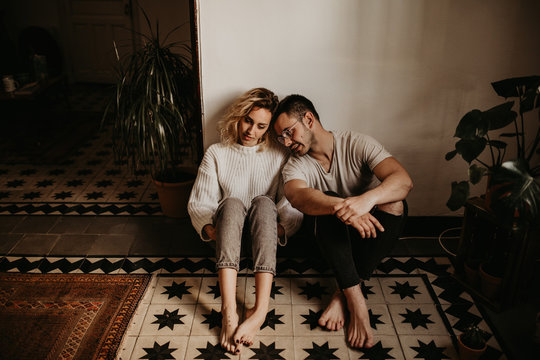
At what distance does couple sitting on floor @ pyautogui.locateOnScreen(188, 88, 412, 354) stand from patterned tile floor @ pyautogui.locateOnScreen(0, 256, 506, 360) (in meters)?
0.10

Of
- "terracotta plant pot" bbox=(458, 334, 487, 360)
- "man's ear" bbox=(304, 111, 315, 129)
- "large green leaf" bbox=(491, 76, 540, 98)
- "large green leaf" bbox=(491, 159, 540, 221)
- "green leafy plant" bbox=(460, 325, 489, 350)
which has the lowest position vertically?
"terracotta plant pot" bbox=(458, 334, 487, 360)

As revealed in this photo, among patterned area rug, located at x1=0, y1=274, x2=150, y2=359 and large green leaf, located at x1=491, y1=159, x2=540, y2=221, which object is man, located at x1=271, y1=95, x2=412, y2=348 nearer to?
large green leaf, located at x1=491, y1=159, x2=540, y2=221

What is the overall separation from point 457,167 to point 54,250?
2.38m

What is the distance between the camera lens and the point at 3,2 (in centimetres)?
568

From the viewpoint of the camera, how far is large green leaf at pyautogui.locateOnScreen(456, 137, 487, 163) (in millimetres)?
1773

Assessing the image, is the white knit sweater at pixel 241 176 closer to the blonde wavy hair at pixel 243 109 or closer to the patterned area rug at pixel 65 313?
the blonde wavy hair at pixel 243 109

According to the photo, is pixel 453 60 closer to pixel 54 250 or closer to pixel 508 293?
pixel 508 293

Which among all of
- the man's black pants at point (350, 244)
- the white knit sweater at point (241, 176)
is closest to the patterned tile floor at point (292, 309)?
the man's black pants at point (350, 244)

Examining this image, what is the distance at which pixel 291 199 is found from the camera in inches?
77.9

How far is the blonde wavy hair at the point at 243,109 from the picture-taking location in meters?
2.08

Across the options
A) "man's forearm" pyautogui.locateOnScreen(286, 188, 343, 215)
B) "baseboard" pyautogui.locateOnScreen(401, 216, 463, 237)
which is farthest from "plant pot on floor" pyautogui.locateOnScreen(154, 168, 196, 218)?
"baseboard" pyautogui.locateOnScreen(401, 216, 463, 237)

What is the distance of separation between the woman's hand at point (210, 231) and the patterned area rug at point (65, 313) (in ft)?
1.38

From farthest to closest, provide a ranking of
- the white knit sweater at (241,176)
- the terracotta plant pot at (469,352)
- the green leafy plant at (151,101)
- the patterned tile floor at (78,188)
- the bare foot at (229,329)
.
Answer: the patterned tile floor at (78,188), the green leafy plant at (151,101), the white knit sweater at (241,176), the bare foot at (229,329), the terracotta plant pot at (469,352)

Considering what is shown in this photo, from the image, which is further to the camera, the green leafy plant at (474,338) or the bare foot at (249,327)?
the bare foot at (249,327)
